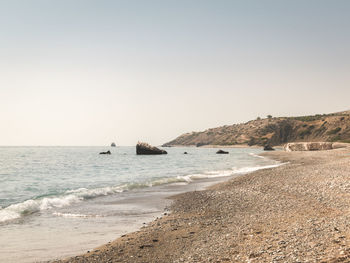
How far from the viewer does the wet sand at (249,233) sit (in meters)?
6.54

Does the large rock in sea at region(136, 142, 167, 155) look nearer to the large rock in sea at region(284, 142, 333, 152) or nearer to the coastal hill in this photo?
the large rock in sea at region(284, 142, 333, 152)

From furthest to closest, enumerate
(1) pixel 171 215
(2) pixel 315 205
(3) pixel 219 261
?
1. (1) pixel 171 215
2. (2) pixel 315 205
3. (3) pixel 219 261

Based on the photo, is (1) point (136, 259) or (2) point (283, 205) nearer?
(1) point (136, 259)

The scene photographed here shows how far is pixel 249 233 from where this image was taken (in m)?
8.57

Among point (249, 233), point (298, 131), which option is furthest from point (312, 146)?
point (298, 131)

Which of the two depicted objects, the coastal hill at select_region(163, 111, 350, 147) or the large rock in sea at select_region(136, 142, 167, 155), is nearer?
the large rock in sea at select_region(136, 142, 167, 155)

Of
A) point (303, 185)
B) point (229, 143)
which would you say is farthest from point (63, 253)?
point (229, 143)

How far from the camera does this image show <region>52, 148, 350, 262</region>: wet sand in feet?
21.5

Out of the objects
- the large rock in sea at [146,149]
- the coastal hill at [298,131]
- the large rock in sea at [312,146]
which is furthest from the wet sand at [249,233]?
the coastal hill at [298,131]

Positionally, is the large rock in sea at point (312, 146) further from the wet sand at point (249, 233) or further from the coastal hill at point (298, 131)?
the wet sand at point (249, 233)

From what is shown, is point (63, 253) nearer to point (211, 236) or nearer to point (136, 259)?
point (136, 259)

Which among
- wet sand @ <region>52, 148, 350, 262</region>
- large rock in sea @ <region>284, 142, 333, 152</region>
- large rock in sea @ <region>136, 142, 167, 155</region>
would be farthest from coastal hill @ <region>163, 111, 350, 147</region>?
wet sand @ <region>52, 148, 350, 262</region>

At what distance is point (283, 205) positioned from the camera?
12.1 m

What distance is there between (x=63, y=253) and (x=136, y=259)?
2436mm
